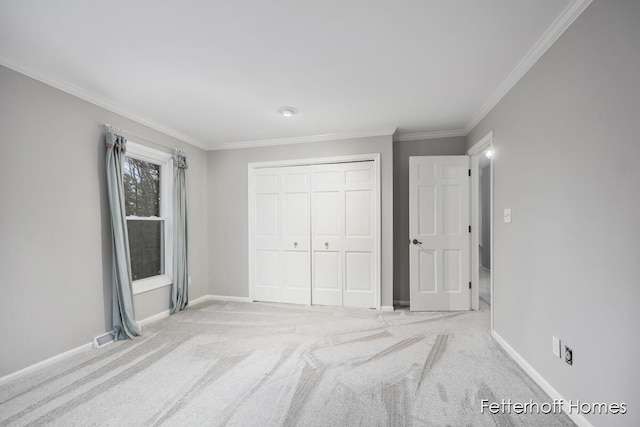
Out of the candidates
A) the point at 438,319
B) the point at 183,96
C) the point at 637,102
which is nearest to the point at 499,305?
the point at 438,319

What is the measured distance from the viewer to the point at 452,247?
3.64 m

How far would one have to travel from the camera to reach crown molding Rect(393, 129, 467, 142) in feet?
12.6

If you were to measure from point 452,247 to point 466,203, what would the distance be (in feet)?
1.98

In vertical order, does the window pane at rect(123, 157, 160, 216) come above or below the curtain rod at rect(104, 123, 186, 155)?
below

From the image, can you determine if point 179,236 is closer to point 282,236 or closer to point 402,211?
point 282,236

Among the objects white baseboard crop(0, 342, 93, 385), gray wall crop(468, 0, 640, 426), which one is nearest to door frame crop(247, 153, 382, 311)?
gray wall crop(468, 0, 640, 426)

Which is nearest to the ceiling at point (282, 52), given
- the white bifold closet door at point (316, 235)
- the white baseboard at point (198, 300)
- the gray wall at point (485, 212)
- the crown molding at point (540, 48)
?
the crown molding at point (540, 48)

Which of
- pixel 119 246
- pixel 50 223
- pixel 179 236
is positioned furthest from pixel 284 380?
pixel 179 236

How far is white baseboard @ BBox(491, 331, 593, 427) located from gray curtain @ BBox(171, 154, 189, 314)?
151 inches

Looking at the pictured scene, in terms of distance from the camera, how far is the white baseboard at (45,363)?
2074 millimetres

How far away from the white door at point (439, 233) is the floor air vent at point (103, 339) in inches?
137

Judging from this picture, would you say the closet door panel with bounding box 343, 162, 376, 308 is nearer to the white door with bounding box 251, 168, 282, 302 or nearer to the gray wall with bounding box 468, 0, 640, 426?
the white door with bounding box 251, 168, 282, 302

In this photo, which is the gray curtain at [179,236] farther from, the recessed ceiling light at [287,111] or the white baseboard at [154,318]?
the recessed ceiling light at [287,111]

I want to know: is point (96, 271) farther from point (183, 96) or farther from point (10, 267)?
point (183, 96)
